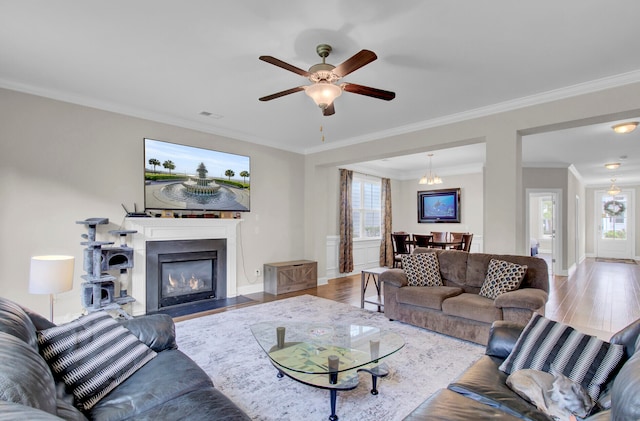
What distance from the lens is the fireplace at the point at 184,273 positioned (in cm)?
447

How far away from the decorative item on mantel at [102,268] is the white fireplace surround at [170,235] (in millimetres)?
201

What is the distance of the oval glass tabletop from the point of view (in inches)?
85.7

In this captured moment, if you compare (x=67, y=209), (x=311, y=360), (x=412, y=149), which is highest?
(x=412, y=149)

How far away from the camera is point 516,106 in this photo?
3.85m

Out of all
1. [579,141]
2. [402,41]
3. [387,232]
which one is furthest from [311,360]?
[387,232]

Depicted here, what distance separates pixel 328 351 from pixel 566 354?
1450 millimetres

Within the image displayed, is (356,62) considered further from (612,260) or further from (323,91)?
(612,260)

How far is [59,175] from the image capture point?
379cm

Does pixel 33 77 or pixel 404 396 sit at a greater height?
pixel 33 77

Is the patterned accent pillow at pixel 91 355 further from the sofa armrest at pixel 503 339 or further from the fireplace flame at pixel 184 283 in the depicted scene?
the fireplace flame at pixel 184 283

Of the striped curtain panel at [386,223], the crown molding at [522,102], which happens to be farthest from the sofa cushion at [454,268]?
the striped curtain panel at [386,223]

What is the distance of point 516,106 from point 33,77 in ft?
17.5

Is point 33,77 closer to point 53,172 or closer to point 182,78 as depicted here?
point 53,172

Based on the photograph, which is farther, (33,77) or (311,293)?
(311,293)
